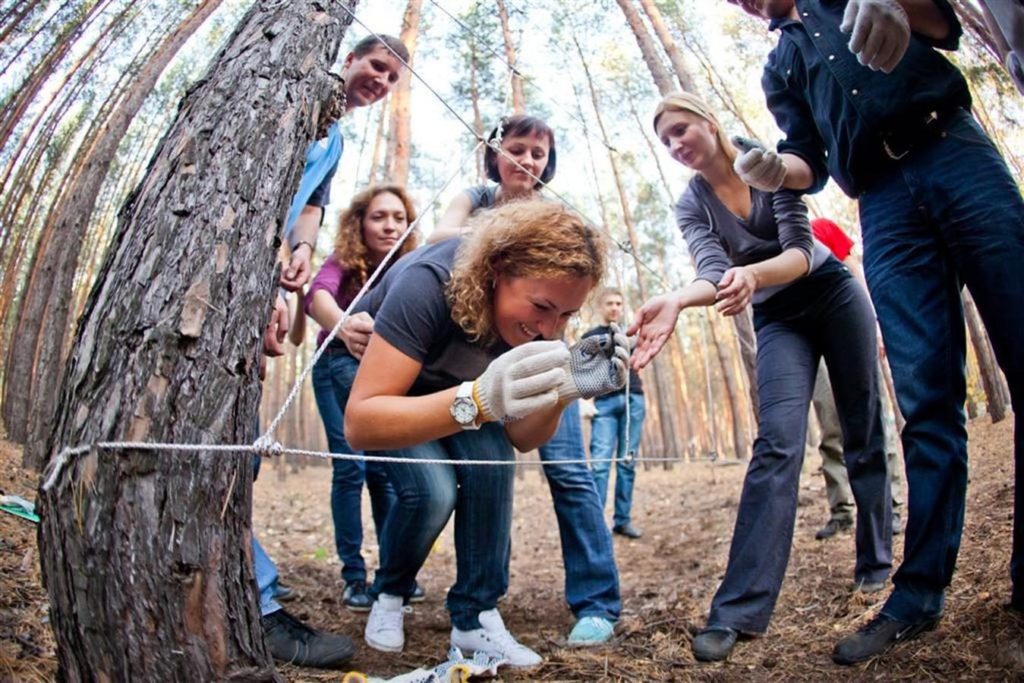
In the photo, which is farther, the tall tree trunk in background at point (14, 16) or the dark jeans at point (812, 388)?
the dark jeans at point (812, 388)

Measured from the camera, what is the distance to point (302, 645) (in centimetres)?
170

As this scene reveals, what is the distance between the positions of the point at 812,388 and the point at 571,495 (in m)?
0.79

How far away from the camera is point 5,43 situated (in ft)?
4.10

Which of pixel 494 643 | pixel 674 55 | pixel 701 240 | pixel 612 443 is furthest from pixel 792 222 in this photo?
pixel 674 55

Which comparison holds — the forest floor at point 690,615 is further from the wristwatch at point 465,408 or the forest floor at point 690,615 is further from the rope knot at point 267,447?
the wristwatch at point 465,408

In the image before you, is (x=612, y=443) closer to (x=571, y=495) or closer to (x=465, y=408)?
(x=571, y=495)

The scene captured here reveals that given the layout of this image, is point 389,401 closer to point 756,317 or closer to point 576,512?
point 576,512

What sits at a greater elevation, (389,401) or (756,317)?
(756,317)

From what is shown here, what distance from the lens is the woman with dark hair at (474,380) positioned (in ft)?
4.44

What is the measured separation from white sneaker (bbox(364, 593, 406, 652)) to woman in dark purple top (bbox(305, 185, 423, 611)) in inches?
23.4

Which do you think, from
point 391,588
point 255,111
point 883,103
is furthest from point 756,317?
point 255,111

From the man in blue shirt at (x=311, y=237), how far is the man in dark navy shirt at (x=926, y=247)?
1.14 metres

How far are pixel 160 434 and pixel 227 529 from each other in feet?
0.59

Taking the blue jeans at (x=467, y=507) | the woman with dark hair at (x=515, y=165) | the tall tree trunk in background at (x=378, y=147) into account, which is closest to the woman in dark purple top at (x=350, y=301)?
the woman with dark hair at (x=515, y=165)
